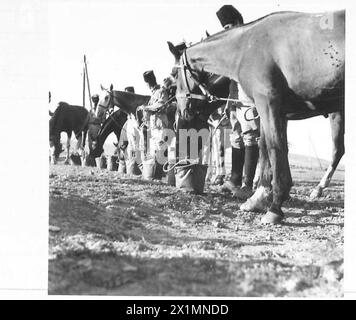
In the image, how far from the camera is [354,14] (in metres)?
4.71

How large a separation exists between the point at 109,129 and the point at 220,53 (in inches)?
88.2

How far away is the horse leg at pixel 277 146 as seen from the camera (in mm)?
4711

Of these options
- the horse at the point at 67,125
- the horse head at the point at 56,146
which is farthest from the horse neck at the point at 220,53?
the horse head at the point at 56,146

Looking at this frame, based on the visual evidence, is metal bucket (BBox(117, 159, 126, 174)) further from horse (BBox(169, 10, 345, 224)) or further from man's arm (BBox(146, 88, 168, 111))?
horse (BBox(169, 10, 345, 224))

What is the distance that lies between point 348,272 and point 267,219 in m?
0.73

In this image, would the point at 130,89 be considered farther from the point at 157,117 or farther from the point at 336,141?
the point at 336,141

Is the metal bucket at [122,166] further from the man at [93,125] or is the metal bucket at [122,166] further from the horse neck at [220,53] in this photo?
the horse neck at [220,53]

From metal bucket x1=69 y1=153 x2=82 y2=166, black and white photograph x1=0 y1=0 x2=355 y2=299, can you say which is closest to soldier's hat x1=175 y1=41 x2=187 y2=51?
black and white photograph x1=0 y1=0 x2=355 y2=299

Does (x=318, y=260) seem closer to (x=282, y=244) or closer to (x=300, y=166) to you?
(x=282, y=244)

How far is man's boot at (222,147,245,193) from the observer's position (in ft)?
18.0

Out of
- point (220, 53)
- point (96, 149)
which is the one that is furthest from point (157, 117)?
point (96, 149)

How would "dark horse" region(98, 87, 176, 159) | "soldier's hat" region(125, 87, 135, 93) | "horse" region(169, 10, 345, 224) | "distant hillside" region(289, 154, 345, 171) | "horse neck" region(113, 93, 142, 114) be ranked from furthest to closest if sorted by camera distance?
"horse neck" region(113, 93, 142, 114) < "dark horse" region(98, 87, 176, 159) < "soldier's hat" region(125, 87, 135, 93) < "distant hillside" region(289, 154, 345, 171) < "horse" region(169, 10, 345, 224)

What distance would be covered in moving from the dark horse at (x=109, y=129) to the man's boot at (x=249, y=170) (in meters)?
1.99
